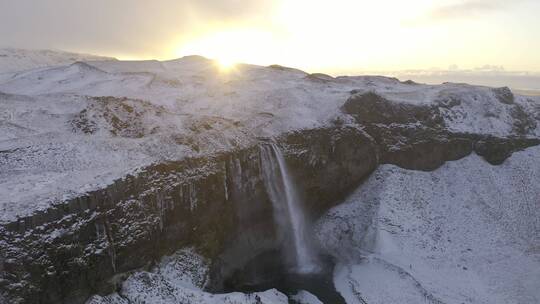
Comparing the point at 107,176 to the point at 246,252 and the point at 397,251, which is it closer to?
the point at 246,252

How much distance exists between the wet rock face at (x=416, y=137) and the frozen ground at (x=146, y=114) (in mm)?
1491

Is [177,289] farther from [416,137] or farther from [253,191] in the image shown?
[416,137]

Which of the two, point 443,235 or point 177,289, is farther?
point 443,235

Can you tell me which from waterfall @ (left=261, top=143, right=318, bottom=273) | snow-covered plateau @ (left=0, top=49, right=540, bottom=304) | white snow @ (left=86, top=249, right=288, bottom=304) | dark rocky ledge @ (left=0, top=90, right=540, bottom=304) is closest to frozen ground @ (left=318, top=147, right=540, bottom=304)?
snow-covered plateau @ (left=0, top=49, right=540, bottom=304)

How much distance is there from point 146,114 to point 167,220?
13.0 meters

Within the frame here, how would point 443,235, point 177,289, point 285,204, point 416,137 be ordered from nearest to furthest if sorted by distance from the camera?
point 177,289 → point 285,204 → point 443,235 → point 416,137

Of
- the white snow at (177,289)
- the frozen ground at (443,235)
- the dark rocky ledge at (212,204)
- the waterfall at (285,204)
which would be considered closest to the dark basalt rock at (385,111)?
the dark rocky ledge at (212,204)

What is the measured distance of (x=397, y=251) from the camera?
31812 mm

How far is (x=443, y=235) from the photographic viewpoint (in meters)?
33.8

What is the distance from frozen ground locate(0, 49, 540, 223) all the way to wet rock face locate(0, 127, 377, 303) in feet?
3.26

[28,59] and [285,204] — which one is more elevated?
[28,59]

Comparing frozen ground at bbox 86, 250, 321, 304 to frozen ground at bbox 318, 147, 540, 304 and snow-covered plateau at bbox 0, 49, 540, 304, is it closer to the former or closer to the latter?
snow-covered plateau at bbox 0, 49, 540, 304

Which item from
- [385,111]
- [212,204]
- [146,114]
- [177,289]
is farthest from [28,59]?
[177,289]

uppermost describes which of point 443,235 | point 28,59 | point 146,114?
point 28,59
